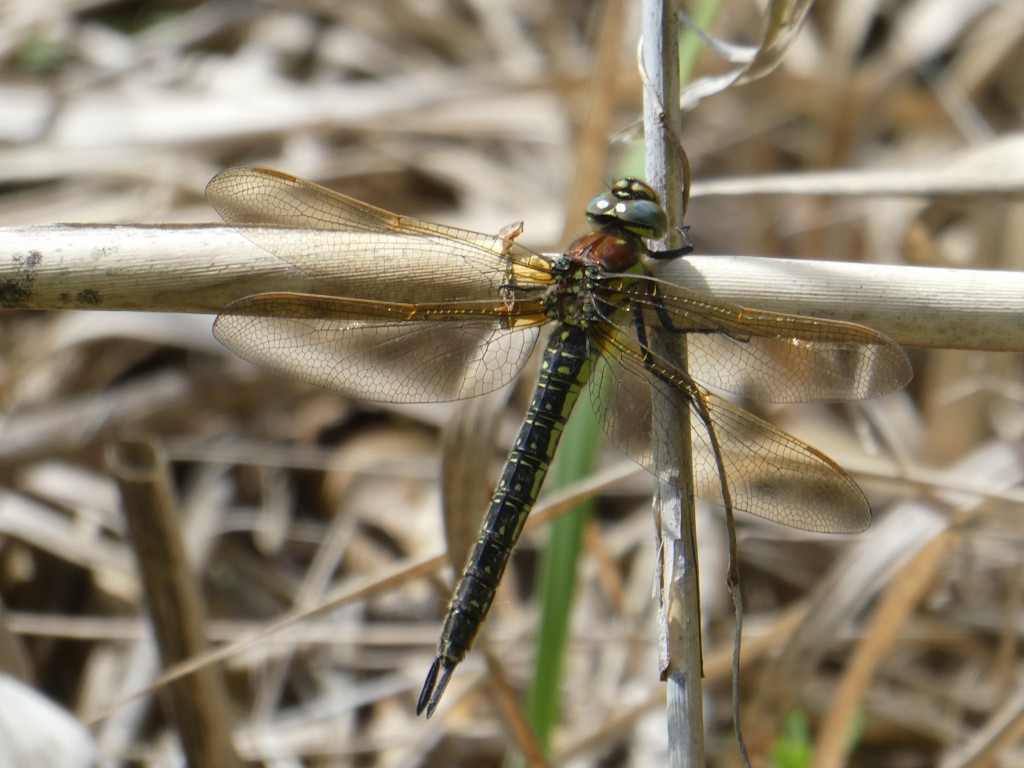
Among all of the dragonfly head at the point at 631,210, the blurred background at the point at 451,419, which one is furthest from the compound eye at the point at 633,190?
the blurred background at the point at 451,419

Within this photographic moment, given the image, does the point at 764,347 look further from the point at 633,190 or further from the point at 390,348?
the point at 390,348

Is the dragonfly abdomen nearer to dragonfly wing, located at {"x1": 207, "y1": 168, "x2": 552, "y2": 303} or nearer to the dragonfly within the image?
the dragonfly

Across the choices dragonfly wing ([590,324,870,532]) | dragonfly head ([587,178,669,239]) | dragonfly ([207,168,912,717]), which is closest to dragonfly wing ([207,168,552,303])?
dragonfly ([207,168,912,717])

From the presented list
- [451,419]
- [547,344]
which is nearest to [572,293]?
[547,344]

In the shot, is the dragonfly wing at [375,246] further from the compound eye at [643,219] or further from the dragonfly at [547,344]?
the compound eye at [643,219]

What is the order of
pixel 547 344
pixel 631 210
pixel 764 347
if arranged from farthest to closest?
pixel 547 344
pixel 631 210
pixel 764 347

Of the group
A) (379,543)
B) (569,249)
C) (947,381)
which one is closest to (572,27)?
(947,381)
